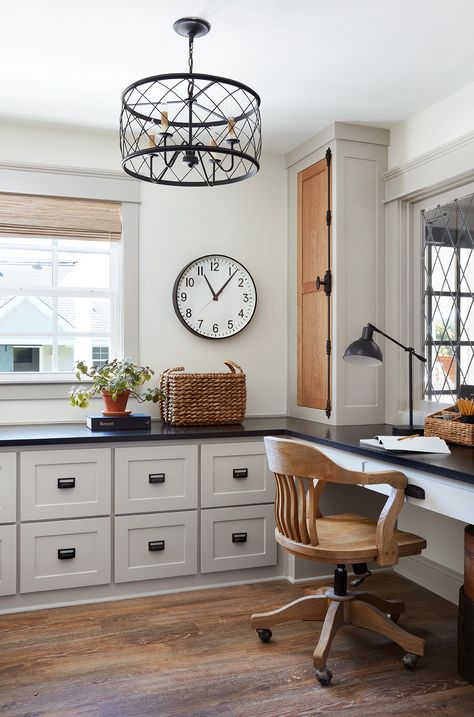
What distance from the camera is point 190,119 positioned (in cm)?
221

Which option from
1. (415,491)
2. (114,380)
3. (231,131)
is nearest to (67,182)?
(114,380)

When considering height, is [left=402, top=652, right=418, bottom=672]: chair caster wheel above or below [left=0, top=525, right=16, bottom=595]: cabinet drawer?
A: below

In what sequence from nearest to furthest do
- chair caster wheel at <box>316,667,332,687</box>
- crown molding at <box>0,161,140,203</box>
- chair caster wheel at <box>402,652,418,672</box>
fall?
chair caster wheel at <box>316,667,332,687</box>, chair caster wheel at <box>402,652,418,672</box>, crown molding at <box>0,161,140,203</box>

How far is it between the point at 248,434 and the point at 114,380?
A: 2.45 ft

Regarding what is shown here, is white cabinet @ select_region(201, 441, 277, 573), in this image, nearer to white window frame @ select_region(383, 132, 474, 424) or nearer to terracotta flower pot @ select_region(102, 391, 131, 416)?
terracotta flower pot @ select_region(102, 391, 131, 416)

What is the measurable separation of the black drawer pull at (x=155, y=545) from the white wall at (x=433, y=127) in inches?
92.7

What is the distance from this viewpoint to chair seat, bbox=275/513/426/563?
A: 2.37m

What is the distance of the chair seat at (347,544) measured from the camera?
2365 millimetres

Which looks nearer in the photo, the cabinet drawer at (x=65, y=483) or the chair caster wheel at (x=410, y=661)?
the chair caster wheel at (x=410, y=661)

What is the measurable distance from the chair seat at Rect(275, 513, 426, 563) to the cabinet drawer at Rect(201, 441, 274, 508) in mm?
725

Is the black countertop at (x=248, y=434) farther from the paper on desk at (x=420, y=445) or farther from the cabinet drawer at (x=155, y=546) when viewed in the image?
the cabinet drawer at (x=155, y=546)

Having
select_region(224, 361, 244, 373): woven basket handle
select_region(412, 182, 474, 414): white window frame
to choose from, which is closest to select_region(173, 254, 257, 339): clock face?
select_region(224, 361, 244, 373): woven basket handle

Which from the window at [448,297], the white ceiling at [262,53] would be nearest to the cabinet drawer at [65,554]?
the window at [448,297]

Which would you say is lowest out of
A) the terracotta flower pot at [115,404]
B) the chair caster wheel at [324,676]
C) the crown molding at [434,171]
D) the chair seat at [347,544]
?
the chair caster wheel at [324,676]
